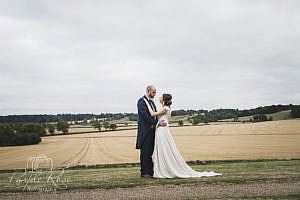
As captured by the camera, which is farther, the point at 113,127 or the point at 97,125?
the point at 97,125

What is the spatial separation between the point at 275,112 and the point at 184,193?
94.1 meters

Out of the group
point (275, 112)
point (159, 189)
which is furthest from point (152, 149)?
point (275, 112)

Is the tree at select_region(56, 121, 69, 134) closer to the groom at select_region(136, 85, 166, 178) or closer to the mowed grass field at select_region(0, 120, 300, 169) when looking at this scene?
the mowed grass field at select_region(0, 120, 300, 169)

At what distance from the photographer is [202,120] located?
317 ft

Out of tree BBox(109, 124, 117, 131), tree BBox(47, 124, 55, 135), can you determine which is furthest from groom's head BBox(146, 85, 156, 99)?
tree BBox(109, 124, 117, 131)

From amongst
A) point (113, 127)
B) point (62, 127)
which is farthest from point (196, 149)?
point (113, 127)

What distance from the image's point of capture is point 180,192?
31.7ft

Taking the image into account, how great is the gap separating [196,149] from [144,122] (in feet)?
111

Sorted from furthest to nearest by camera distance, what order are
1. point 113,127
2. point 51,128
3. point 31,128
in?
1. point 113,127
2. point 51,128
3. point 31,128

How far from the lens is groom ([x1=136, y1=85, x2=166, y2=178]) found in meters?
13.2

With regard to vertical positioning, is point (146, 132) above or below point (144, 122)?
below

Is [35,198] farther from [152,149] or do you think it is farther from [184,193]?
[152,149]

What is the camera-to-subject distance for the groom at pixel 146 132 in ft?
43.2

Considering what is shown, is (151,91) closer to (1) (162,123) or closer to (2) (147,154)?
(1) (162,123)
